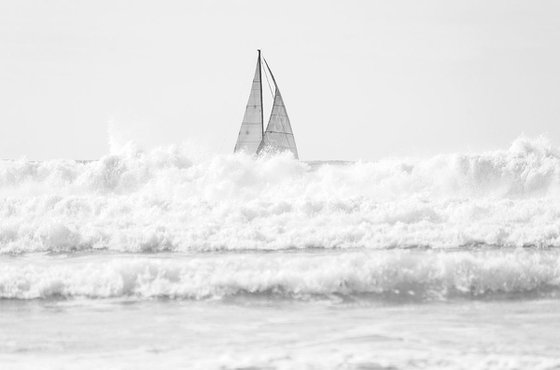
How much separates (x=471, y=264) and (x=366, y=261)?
4.70 feet

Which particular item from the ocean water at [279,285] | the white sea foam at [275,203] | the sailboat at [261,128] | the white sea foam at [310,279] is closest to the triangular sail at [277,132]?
the sailboat at [261,128]

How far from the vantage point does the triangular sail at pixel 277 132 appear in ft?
93.7

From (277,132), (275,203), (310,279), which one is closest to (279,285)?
(310,279)

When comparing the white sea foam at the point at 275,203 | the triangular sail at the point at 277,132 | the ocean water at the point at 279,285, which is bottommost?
the ocean water at the point at 279,285

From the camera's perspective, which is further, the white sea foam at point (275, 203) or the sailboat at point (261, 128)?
the sailboat at point (261, 128)

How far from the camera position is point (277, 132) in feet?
94.4

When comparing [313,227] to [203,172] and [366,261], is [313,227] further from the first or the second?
[203,172]

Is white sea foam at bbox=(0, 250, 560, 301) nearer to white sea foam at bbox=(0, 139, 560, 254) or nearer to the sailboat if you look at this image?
white sea foam at bbox=(0, 139, 560, 254)

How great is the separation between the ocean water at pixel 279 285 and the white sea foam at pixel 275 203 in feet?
0.20

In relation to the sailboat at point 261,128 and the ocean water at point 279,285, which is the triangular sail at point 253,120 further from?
the ocean water at point 279,285

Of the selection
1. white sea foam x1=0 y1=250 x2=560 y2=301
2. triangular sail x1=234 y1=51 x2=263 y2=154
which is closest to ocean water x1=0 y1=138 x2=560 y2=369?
white sea foam x1=0 y1=250 x2=560 y2=301

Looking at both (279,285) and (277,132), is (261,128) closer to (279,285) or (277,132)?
(277,132)

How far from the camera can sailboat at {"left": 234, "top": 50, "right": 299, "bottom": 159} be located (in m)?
28.6

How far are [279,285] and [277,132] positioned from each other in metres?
18.3
